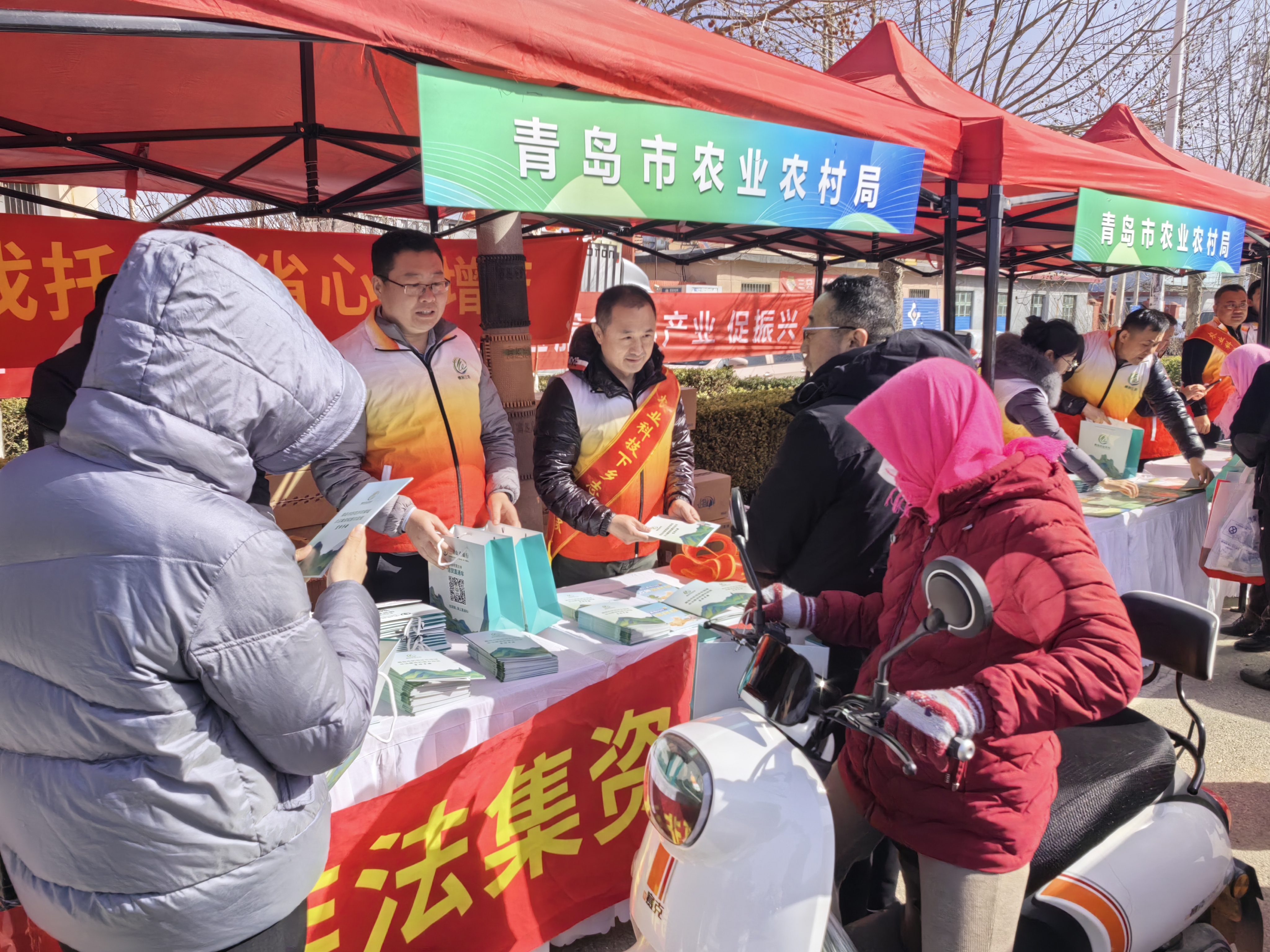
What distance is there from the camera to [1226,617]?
5.18m

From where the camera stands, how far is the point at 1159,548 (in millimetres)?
4285

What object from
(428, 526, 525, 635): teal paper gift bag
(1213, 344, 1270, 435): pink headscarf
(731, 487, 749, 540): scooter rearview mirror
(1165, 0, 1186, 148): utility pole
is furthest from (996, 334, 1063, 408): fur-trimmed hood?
(1165, 0, 1186, 148): utility pole

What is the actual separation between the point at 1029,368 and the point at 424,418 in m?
3.04

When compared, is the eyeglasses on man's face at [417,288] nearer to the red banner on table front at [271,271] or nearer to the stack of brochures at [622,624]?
the red banner on table front at [271,271]

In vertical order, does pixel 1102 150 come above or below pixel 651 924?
above

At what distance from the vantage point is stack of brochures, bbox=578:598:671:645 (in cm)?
223

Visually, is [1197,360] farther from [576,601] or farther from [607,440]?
[576,601]

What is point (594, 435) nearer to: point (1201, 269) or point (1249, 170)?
point (1201, 269)

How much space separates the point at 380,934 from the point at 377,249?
5.95ft

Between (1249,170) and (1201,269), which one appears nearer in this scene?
(1201,269)

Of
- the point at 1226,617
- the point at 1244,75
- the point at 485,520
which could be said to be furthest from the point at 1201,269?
the point at 1244,75

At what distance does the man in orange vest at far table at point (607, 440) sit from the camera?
288cm

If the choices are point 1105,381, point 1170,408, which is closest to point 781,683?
point 1105,381

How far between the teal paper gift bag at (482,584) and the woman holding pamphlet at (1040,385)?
9.39ft
